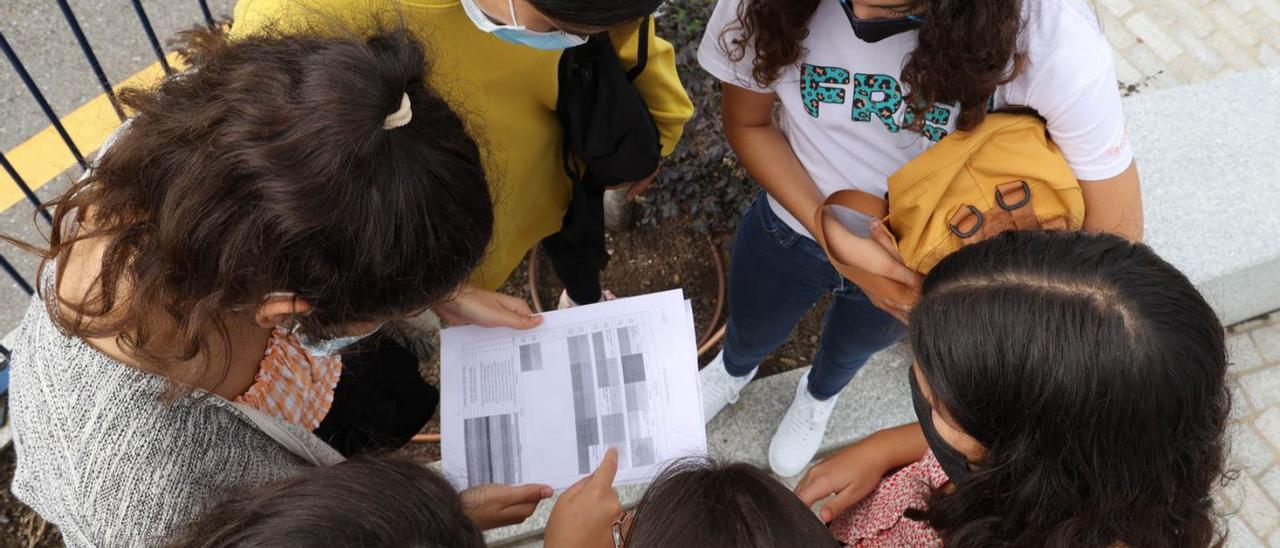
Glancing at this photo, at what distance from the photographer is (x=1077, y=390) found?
0.97 meters

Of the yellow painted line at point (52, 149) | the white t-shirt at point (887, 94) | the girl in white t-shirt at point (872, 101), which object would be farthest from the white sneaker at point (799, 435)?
the yellow painted line at point (52, 149)

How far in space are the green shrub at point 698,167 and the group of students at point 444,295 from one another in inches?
42.0

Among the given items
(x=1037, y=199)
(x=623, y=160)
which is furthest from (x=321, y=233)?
(x=1037, y=199)

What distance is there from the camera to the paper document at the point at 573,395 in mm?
1460

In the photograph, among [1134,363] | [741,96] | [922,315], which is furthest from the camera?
[741,96]

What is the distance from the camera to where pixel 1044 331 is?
98 cm

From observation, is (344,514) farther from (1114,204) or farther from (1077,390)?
(1114,204)

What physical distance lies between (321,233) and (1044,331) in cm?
93

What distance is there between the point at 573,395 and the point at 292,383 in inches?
19.7

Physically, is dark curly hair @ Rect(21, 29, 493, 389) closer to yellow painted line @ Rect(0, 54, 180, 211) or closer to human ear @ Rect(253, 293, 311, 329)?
human ear @ Rect(253, 293, 311, 329)

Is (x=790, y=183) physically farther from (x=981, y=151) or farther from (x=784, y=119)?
(x=981, y=151)

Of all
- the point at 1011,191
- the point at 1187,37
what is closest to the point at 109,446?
the point at 1011,191

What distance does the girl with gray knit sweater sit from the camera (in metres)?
0.97

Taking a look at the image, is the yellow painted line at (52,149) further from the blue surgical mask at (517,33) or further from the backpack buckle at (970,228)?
the backpack buckle at (970,228)
